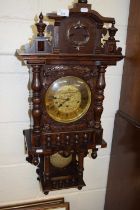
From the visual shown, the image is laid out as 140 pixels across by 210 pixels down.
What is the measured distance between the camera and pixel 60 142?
1153 millimetres

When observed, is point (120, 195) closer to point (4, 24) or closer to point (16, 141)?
point (16, 141)

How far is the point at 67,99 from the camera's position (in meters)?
1.11

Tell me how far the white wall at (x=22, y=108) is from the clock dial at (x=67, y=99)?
0.24 metres

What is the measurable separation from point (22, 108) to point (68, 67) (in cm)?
38

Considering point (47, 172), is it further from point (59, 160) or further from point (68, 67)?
point (68, 67)

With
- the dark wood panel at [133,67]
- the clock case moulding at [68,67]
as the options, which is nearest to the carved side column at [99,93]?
the clock case moulding at [68,67]

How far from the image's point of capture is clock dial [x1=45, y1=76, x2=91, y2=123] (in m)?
1.09

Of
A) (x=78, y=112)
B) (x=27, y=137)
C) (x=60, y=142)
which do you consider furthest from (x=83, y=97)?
(x=27, y=137)

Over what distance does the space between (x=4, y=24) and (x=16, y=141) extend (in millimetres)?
619

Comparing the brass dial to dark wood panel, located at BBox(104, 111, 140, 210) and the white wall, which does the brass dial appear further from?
dark wood panel, located at BBox(104, 111, 140, 210)

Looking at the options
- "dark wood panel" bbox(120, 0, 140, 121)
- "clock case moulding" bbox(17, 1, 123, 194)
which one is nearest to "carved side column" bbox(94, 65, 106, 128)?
"clock case moulding" bbox(17, 1, 123, 194)

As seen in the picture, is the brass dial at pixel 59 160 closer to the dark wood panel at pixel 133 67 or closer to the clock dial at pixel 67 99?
the clock dial at pixel 67 99

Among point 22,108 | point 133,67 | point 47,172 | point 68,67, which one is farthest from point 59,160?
point 133,67

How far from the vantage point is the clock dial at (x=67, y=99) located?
3.57 feet
